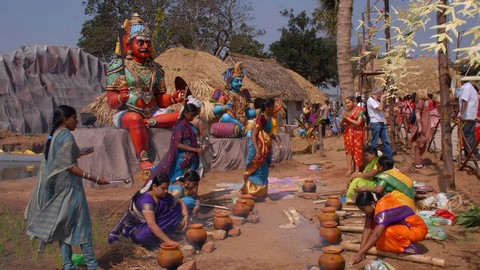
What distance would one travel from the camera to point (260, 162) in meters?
7.25

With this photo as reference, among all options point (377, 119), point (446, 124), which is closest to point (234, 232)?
point (446, 124)

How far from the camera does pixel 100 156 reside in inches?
341

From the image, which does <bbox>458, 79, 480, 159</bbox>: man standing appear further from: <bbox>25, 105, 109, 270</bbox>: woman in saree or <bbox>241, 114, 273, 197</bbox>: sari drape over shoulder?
<bbox>25, 105, 109, 270</bbox>: woman in saree

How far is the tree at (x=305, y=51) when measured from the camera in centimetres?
3197

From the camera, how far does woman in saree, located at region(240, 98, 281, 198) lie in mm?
7145

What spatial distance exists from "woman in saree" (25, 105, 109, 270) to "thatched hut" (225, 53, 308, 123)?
15.5 m

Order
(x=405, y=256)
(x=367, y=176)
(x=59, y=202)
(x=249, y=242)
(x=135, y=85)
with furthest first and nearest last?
1. (x=135, y=85)
2. (x=367, y=176)
3. (x=249, y=242)
4. (x=405, y=256)
5. (x=59, y=202)

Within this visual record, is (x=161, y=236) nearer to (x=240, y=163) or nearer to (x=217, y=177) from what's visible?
(x=217, y=177)

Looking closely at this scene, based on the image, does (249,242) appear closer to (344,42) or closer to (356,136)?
(356,136)

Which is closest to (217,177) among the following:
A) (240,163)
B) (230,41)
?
(240,163)

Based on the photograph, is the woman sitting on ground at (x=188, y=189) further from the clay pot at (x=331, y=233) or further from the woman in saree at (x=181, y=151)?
the clay pot at (x=331, y=233)

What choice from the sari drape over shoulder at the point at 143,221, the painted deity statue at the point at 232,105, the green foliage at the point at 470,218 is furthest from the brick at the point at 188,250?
the painted deity statue at the point at 232,105

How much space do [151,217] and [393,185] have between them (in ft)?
8.17

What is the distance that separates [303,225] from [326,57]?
89.5 ft
